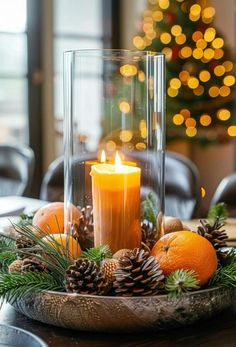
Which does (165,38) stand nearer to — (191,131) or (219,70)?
(219,70)

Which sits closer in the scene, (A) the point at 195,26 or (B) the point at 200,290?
(B) the point at 200,290

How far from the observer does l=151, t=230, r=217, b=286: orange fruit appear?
2.72 ft

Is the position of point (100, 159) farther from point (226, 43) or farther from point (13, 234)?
point (226, 43)

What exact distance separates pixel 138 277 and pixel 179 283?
48mm

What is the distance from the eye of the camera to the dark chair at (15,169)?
2369mm

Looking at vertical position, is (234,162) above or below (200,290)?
below

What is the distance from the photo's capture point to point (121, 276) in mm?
798

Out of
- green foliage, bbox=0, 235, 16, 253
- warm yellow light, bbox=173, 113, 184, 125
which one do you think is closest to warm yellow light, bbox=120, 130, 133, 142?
green foliage, bbox=0, 235, 16, 253

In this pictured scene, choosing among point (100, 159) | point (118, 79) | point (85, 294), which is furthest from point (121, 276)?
point (118, 79)

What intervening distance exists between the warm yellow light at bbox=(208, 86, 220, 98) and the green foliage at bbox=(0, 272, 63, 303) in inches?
131

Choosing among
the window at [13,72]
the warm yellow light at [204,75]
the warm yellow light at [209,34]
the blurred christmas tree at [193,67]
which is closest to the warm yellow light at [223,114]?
the blurred christmas tree at [193,67]

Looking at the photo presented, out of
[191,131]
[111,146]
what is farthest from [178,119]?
[111,146]

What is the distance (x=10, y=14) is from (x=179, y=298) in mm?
3303

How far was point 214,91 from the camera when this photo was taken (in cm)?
407
